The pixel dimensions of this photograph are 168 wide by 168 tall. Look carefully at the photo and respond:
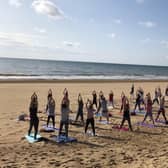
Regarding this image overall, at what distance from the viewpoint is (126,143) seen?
11203mm

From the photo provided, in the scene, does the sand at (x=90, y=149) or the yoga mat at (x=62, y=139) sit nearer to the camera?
the sand at (x=90, y=149)

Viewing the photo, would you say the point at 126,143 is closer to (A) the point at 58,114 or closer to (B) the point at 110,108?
(A) the point at 58,114

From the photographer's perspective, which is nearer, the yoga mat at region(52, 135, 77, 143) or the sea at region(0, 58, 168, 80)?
the yoga mat at region(52, 135, 77, 143)

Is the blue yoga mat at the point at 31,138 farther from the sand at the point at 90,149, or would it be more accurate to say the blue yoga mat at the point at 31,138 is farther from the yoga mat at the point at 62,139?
the yoga mat at the point at 62,139

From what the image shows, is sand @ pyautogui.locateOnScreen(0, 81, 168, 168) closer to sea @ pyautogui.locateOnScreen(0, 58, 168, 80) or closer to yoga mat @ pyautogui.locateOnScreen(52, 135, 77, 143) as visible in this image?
yoga mat @ pyautogui.locateOnScreen(52, 135, 77, 143)

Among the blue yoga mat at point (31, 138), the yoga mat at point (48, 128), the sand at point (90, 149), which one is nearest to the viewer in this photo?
the sand at point (90, 149)

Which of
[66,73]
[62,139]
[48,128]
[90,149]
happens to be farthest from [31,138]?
[66,73]

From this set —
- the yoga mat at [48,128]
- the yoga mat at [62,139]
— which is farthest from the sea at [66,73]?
the yoga mat at [62,139]

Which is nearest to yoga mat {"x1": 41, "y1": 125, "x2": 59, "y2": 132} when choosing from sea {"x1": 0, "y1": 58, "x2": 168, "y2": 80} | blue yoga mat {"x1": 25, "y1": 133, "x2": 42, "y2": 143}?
blue yoga mat {"x1": 25, "y1": 133, "x2": 42, "y2": 143}

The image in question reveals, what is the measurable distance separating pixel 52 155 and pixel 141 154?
3.05 meters

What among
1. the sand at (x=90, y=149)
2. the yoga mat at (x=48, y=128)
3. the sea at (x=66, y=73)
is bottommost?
the sand at (x=90, y=149)

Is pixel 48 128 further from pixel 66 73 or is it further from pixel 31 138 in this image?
pixel 66 73

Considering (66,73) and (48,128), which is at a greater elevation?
(66,73)

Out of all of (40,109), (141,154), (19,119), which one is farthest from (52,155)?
(40,109)
